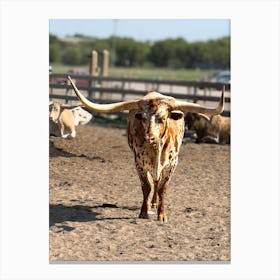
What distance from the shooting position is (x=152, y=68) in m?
24.4

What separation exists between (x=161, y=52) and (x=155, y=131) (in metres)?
22.3

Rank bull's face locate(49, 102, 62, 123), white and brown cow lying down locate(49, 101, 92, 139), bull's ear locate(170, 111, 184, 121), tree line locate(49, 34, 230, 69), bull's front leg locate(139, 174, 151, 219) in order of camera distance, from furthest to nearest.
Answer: tree line locate(49, 34, 230, 69) → white and brown cow lying down locate(49, 101, 92, 139) → bull's face locate(49, 102, 62, 123) → bull's front leg locate(139, 174, 151, 219) → bull's ear locate(170, 111, 184, 121)

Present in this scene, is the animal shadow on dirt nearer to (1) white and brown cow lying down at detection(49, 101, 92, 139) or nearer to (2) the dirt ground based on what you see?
(2) the dirt ground

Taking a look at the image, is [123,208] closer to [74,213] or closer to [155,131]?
[74,213]

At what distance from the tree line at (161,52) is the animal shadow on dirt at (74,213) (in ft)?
35.1

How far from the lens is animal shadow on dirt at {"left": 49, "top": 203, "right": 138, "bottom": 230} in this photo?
5.92 metres

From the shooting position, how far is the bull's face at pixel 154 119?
522 cm

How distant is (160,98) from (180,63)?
16.6 meters

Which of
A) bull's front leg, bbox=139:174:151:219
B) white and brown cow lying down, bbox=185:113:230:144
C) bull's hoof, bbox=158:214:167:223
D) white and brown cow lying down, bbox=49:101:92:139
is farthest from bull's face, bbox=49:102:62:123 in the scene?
bull's hoof, bbox=158:214:167:223

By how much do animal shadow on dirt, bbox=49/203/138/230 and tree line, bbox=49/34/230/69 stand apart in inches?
422

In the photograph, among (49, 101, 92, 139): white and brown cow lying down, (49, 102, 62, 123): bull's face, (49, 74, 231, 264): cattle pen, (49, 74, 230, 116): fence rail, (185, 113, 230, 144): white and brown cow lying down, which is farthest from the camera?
(49, 74, 230, 116): fence rail

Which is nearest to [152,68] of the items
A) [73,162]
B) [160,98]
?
[73,162]
